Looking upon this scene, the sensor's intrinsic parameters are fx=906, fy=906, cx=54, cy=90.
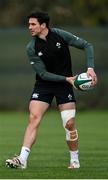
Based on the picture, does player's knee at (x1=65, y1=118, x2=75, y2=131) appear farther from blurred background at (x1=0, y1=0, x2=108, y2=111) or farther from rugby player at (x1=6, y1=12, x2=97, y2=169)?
blurred background at (x1=0, y1=0, x2=108, y2=111)

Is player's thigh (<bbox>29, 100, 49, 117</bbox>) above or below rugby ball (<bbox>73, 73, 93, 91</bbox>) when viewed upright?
below

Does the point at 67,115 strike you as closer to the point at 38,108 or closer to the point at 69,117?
the point at 69,117

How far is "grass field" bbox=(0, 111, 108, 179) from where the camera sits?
39.1 feet

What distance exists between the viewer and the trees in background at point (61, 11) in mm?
35594

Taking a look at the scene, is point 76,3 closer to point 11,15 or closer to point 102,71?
point 11,15

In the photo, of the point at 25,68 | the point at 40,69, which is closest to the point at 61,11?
the point at 25,68

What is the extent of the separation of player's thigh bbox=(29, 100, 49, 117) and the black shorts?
0.05m

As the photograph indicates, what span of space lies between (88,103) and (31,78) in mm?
2049

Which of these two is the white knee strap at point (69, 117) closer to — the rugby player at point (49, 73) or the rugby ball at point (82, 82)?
the rugby player at point (49, 73)

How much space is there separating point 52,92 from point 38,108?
0.35 metres

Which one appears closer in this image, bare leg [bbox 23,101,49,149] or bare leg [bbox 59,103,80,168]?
bare leg [bbox 23,101,49,149]

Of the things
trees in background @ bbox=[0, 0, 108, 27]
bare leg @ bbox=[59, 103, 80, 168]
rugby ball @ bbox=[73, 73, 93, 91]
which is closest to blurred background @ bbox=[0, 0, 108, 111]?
trees in background @ bbox=[0, 0, 108, 27]

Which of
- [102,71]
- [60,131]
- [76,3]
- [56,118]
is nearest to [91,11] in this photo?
[76,3]

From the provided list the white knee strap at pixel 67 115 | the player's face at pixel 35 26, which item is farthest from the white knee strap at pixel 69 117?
the player's face at pixel 35 26
